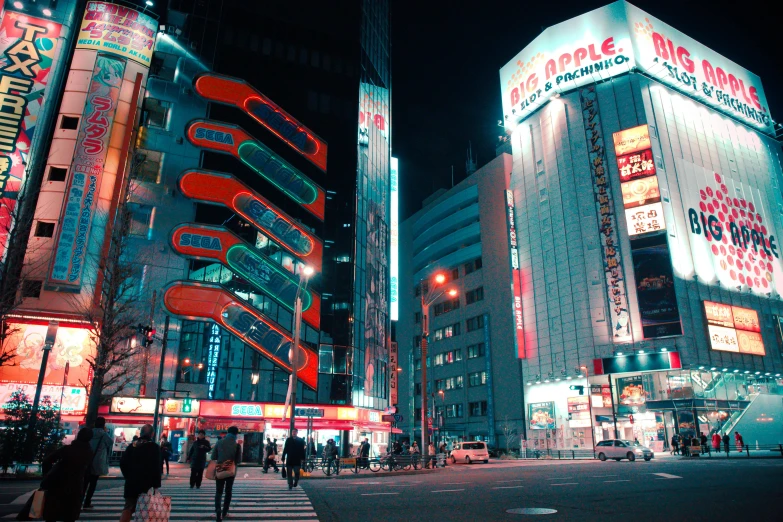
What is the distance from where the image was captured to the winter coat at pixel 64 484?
721 cm

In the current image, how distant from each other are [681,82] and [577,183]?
1892 centimetres

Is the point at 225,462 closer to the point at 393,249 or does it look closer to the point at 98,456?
the point at 98,456

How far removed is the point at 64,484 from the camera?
7.31 m

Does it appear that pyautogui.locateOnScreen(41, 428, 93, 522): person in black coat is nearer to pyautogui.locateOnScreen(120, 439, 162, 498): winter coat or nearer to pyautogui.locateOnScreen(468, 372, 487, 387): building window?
pyautogui.locateOnScreen(120, 439, 162, 498): winter coat

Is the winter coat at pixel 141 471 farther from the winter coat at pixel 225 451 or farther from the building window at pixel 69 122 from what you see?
the building window at pixel 69 122

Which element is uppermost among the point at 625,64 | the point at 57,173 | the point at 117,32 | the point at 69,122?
the point at 625,64

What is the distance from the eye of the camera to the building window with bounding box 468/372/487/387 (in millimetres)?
72875

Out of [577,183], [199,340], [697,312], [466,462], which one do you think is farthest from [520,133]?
[199,340]

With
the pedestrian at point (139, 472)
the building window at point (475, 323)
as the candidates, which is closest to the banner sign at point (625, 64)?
the building window at point (475, 323)

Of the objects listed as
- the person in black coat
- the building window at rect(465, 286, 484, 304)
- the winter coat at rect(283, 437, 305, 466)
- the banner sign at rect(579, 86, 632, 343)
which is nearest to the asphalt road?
the winter coat at rect(283, 437, 305, 466)

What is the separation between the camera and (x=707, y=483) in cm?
1545

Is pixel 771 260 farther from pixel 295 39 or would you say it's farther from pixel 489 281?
pixel 295 39

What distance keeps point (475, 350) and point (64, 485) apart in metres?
70.9

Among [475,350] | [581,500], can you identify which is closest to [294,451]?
[581,500]
